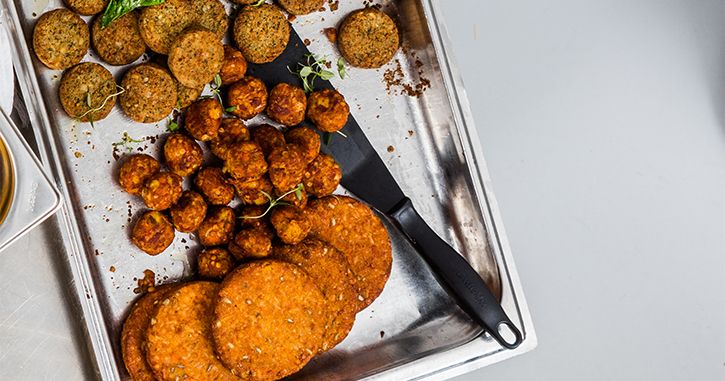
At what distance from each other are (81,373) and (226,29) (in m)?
0.75

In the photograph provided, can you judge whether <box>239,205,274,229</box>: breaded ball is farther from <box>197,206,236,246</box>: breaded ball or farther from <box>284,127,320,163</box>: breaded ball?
<box>284,127,320,163</box>: breaded ball

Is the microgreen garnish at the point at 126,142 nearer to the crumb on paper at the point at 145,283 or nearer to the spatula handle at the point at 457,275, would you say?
the crumb on paper at the point at 145,283

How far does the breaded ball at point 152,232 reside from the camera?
1.45m

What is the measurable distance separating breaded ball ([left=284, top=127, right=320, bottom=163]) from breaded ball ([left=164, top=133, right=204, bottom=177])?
19cm

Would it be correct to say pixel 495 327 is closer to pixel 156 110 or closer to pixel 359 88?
pixel 359 88

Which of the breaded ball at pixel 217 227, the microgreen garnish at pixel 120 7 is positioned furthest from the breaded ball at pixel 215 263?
the microgreen garnish at pixel 120 7

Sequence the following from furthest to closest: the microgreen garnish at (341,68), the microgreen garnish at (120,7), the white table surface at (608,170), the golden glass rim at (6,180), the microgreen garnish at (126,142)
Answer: the white table surface at (608,170) → the microgreen garnish at (341,68) → the microgreen garnish at (126,142) → the microgreen garnish at (120,7) → the golden glass rim at (6,180)

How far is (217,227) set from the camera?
1471 millimetres

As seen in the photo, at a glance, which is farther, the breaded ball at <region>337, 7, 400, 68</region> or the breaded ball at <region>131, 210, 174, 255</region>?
the breaded ball at <region>337, 7, 400, 68</region>

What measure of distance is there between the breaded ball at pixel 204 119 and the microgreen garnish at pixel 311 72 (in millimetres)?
182

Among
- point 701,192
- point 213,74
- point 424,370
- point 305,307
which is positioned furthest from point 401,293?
point 701,192

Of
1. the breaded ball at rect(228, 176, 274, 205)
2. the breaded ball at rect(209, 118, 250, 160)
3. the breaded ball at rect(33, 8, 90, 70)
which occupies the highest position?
the breaded ball at rect(33, 8, 90, 70)

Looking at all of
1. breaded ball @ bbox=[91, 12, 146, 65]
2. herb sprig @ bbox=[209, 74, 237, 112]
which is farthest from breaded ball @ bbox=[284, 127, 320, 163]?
breaded ball @ bbox=[91, 12, 146, 65]

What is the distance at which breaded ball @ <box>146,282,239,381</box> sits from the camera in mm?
1400
